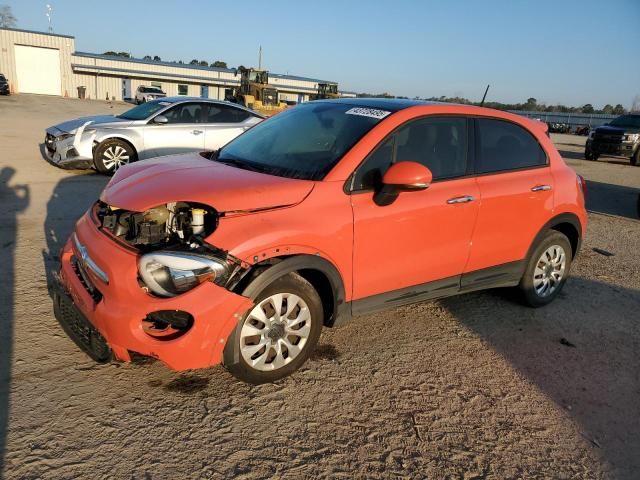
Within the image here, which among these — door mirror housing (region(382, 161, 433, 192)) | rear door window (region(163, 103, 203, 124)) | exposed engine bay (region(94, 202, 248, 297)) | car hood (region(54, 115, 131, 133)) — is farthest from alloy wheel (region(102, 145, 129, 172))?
door mirror housing (region(382, 161, 433, 192))

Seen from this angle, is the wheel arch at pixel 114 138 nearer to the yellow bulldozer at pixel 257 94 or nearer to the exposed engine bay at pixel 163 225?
the exposed engine bay at pixel 163 225

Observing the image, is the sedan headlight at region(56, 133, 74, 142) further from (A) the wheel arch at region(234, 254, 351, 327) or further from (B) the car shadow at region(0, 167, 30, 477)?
(A) the wheel arch at region(234, 254, 351, 327)

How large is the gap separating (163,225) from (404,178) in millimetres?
1559

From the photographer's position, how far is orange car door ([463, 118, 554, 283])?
12.8 feet

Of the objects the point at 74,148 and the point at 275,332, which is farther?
the point at 74,148

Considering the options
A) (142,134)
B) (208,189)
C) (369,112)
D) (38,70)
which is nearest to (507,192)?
(369,112)

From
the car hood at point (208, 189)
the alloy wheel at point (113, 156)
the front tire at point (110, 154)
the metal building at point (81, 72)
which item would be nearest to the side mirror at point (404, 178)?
the car hood at point (208, 189)

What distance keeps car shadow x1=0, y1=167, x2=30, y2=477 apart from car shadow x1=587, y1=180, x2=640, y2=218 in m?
9.58

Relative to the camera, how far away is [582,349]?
3883 millimetres

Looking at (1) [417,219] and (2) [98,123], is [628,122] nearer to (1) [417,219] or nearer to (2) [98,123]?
(2) [98,123]

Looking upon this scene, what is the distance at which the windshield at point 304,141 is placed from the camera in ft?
11.0

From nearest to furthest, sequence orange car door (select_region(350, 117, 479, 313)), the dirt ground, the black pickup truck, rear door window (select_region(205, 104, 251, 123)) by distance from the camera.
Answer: the dirt ground → orange car door (select_region(350, 117, 479, 313)) → rear door window (select_region(205, 104, 251, 123)) → the black pickup truck

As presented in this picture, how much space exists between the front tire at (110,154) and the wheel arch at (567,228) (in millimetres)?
7477

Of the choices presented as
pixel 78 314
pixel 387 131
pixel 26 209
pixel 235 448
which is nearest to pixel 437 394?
pixel 235 448
